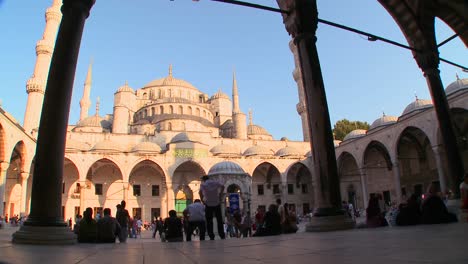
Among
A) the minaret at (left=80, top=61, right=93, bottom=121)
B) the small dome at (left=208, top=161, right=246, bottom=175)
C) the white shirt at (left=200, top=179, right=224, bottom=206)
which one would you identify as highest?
the minaret at (left=80, top=61, right=93, bottom=121)

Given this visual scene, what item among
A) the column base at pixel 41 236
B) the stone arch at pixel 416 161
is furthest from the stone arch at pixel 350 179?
the column base at pixel 41 236

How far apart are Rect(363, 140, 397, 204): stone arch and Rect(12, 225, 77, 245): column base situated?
2359 cm

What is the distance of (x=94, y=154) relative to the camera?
83.1 ft

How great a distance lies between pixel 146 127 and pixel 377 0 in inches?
1093

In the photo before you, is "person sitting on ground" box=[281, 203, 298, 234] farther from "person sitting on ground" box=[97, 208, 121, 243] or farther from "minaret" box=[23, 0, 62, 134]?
"minaret" box=[23, 0, 62, 134]

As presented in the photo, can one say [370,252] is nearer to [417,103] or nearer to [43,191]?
[43,191]

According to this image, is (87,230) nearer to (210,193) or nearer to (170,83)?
(210,193)

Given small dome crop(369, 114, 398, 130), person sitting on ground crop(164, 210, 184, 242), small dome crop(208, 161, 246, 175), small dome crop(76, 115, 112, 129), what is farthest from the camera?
small dome crop(76, 115, 112, 129)

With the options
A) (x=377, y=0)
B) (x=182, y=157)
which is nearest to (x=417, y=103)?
(x=182, y=157)

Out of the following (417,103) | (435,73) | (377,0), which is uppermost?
(417,103)

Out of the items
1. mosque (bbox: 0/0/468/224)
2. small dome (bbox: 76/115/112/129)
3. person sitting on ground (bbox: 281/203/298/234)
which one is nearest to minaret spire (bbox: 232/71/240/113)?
mosque (bbox: 0/0/468/224)

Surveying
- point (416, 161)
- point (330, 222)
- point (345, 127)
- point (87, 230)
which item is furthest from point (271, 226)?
point (345, 127)

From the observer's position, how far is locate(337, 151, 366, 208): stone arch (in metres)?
28.3

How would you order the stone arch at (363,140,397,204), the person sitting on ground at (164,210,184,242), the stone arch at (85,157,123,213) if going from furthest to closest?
the stone arch at (85,157,123,213) < the stone arch at (363,140,397,204) < the person sitting on ground at (164,210,184,242)
